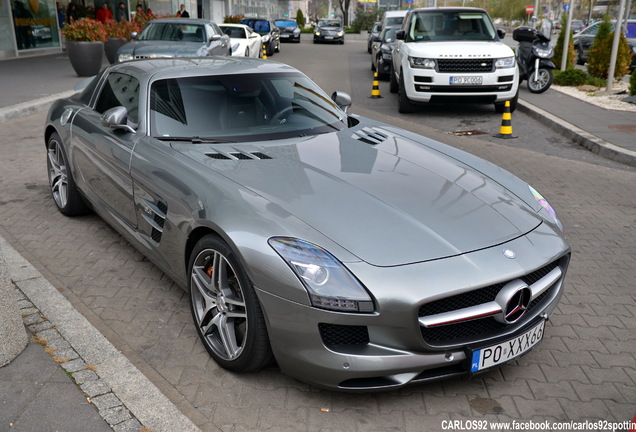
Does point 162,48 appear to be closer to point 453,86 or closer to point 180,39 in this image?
point 180,39

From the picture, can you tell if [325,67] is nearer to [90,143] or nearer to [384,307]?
[90,143]

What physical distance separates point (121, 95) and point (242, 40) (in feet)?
56.1

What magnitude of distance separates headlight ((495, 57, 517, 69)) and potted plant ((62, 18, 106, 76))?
1008 centimetres

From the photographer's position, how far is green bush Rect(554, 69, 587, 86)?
15438mm

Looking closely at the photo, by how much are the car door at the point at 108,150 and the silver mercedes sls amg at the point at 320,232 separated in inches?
0.9

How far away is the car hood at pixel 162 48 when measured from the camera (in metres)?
13.6

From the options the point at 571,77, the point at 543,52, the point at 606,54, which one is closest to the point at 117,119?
the point at 543,52

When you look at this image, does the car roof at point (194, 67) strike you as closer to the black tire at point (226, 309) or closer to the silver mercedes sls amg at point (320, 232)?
the silver mercedes sls amg at point (320, 232)

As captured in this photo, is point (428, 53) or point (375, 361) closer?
point (375, 361)

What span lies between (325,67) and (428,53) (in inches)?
438

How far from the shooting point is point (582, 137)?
9.52m

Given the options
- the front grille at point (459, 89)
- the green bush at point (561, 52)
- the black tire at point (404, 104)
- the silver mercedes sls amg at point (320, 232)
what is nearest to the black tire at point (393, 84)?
the black tire at point (404, 104)

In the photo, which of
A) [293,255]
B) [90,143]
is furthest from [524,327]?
[90,143]

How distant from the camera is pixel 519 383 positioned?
3213 mm
